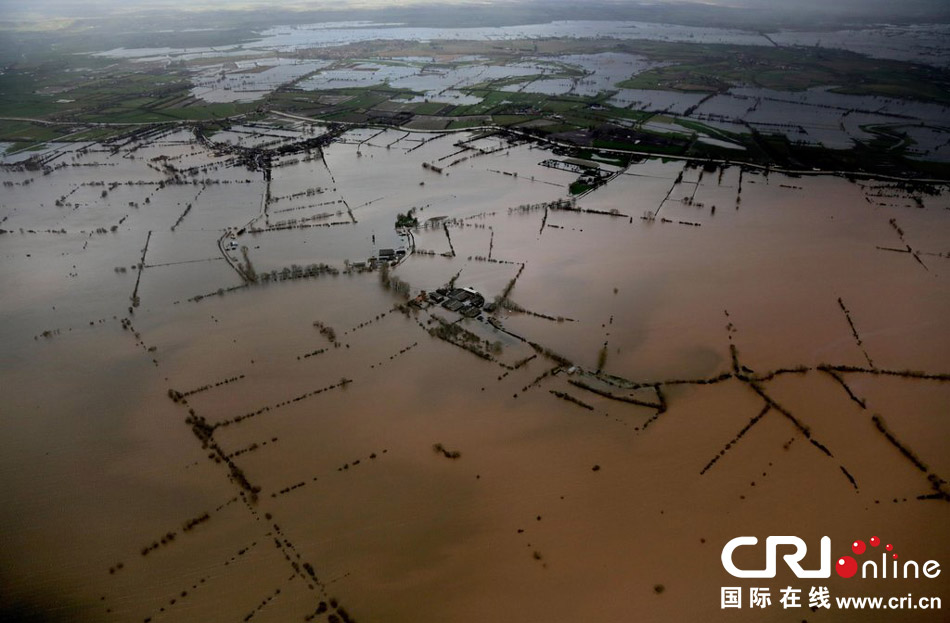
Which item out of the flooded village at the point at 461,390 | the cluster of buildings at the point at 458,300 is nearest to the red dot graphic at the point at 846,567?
the flooded village at the point at 461,390

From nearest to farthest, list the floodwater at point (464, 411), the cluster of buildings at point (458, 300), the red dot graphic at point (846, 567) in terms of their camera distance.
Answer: the red dot graphic at point (846, 567)
the floodwater at point (464, 411)
the cluster of buildings at point (458, 300)

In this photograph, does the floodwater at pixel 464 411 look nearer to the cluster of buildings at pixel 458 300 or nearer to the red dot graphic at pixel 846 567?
the red dot graphic at pixel 846 567

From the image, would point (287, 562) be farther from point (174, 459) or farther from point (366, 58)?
point (366, 58)

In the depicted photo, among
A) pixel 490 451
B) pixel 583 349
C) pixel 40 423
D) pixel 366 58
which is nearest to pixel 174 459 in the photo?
pixel 40 423

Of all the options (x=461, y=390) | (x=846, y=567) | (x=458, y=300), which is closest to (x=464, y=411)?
(x=461, y=390)

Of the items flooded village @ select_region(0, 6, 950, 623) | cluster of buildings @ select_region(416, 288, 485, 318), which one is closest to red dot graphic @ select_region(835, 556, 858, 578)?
flooded village @ select_region(0, 6, 950, 623)

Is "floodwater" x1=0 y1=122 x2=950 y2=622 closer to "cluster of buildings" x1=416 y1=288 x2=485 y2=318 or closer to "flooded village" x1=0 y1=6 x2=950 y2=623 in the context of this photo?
"flooded village" x1=0 y1=6 x2=950 y2=623

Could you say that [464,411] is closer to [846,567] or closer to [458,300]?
[458,300]
